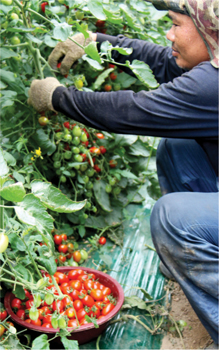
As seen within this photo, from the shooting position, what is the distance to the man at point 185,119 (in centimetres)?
118

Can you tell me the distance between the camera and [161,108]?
124cm

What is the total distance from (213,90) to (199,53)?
186 millimetres

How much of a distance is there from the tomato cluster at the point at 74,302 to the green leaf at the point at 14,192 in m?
0.50

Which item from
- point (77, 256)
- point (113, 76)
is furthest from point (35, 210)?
point (113, 76)

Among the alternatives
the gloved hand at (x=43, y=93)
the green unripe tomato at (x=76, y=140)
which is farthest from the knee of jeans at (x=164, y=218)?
the gloved hand at (x=43, y=93)

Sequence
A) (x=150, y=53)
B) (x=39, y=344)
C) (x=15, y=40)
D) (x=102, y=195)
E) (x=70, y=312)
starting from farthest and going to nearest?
(x=102, y=195) → (x=150, y=53) → (x=15, y=40) → (x=70, y=312) → (x=39, y=344)

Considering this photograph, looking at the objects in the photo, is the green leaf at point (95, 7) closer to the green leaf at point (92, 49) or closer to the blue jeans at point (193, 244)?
the green leaf at point (92, 49)

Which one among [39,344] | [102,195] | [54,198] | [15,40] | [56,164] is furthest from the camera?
[102,195]

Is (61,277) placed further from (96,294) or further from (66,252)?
(66,252)

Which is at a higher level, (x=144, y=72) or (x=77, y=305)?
(x=144, y=72)

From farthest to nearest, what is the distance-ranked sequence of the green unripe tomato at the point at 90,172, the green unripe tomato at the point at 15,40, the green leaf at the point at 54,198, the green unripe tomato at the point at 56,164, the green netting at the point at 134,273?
the green unripe tomato at the point at 90,172 → the green unripe tomato at the point at 56,164 → the green unripe tomato at the point at 15,40 → the green netting at the point at 134,273 → the green leaf at the point at 54,198

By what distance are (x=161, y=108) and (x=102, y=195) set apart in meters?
0.67

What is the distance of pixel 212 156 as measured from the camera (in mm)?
1341

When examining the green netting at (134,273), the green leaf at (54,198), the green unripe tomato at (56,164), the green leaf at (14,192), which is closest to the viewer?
the green leaf at (14,192)
